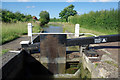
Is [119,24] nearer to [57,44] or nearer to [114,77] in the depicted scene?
[57,44]

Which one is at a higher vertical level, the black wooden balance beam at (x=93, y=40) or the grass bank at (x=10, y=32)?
the grass bank at (x=10, y=32)

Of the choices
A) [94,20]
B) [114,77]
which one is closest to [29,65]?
[114,77]

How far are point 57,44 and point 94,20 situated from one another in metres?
10.6

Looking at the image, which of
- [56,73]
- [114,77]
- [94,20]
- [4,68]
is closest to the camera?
[114,77]

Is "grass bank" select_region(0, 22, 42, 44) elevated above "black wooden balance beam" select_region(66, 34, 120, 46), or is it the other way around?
"grass bank" select_region(0, 22, 42, 44)

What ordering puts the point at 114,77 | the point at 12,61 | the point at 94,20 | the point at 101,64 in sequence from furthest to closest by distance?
the point at 94,20 → the point at 12,61 → the point at 101,64 → the point at 114,77

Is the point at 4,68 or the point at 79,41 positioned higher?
the point at 79,41

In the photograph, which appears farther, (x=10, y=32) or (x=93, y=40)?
(x=10, y=32)

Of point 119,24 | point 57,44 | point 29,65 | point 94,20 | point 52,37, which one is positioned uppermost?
point 94,20

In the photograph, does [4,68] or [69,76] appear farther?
[69,76]

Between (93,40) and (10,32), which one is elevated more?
(10,32)

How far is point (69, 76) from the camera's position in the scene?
165 inches

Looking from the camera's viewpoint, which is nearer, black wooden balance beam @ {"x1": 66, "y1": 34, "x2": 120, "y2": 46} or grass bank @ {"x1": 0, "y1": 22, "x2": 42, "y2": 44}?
black wooden balance beam @ {"x1": 66, "y1": 34, "x2": 120, "y2": 46}

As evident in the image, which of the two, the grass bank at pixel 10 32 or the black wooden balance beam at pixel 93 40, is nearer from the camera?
the black wooden balance beam at pixel 93 40
